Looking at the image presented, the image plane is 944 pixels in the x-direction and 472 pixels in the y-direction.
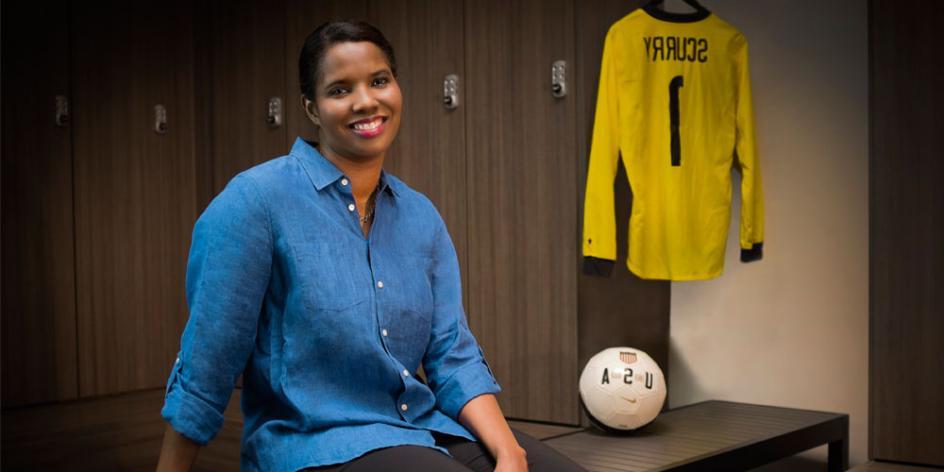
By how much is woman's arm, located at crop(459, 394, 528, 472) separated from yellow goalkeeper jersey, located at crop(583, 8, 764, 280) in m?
1.65

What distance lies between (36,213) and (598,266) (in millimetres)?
2384

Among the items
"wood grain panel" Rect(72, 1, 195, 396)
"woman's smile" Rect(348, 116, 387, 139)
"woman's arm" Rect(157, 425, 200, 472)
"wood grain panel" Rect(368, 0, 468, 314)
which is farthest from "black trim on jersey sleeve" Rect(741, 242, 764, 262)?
"wood grain panel" Rect(72, 1, 195, 396)

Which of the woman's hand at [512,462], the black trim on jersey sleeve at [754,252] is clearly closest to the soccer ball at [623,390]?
the black trim on jersey sleeve at [754,252]

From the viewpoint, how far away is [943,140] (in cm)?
271

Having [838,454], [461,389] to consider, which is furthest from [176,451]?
[838,454]

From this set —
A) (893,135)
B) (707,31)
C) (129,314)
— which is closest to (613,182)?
(707,31)

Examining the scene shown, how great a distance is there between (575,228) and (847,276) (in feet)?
3.20

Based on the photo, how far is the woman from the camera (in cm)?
137

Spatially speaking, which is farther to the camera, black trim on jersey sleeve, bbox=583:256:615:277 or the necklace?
black trim on jersey sleeve, bbox=583:256:615:277

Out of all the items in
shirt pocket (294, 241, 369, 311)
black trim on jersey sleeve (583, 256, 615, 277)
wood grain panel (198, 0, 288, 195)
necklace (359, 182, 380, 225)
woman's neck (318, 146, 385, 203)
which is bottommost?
black trim on jersey sleeve (583, 256, 615, 277)

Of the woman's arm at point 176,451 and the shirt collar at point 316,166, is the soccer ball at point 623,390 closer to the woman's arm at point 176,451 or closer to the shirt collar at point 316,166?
the shirt collar at point 316,166

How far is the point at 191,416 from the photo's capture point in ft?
4.37

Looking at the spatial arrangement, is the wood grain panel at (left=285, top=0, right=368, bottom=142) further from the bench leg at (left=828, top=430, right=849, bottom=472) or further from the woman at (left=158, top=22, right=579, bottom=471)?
the woman at (left=158, top=22, right=579, bottom=471)

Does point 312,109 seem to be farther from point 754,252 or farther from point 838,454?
Answer: point 838,454
